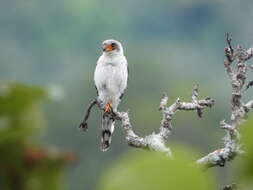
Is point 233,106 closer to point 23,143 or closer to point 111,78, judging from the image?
point 23,143

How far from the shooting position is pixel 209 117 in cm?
4728

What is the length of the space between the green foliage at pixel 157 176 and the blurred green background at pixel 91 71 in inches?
1.5

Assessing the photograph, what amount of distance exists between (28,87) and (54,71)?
69.3m

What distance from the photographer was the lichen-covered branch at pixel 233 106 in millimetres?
4047

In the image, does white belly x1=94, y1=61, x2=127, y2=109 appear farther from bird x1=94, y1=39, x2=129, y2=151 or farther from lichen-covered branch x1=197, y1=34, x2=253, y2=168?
lichen-covered branch x1=197, y1=34, x2=253, y2=168

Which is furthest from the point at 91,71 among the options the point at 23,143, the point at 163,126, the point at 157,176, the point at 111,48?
the point at 157,176

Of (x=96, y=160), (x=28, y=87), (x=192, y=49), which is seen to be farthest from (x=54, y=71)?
(x=28, y=87)

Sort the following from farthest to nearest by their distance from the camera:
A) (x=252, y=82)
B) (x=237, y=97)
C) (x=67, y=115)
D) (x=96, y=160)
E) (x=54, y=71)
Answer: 1. (x=54, y=71)
2. (x=67, y=115)
3. (x=96, y=160)
4. (x=252, y=82)
5. (x=237, y=97)

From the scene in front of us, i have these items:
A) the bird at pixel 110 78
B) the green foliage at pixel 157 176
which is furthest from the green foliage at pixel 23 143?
the bird at pixel 110 78

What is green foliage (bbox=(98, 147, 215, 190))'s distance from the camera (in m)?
2.08

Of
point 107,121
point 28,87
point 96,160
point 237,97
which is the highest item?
point 96,160

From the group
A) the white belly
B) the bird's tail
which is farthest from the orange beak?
the bird's tail

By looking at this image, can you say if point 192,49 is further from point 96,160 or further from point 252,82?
point 252,82

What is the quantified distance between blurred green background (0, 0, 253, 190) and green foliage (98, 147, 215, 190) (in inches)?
1.5
